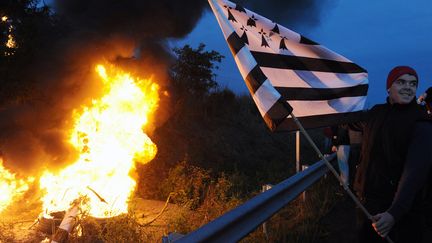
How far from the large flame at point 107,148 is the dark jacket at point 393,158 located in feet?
15.1

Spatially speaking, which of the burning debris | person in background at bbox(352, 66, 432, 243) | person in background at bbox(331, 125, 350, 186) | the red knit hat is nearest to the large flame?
the burning debris

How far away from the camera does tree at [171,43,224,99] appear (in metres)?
17.7

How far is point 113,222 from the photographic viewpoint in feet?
19.7

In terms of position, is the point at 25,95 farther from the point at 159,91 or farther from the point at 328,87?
the point at 328,87

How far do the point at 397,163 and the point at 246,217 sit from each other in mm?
1442

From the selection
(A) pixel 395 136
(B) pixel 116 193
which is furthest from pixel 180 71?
(A) pixel 395 136

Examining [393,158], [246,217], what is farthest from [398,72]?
[246,217]

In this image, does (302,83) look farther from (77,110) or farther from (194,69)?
(194,69)

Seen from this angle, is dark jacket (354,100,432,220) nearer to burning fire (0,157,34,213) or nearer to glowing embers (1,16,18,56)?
burning fire (0,157,34,213)

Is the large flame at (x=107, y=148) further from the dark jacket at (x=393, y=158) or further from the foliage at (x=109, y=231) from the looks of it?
the dark jacket at (x=393, y=158)

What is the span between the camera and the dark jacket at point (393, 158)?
10.5ft

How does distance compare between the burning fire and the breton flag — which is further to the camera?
the burning fire

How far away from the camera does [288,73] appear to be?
471 cm

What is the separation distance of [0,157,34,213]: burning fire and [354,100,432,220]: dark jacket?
695 cm
